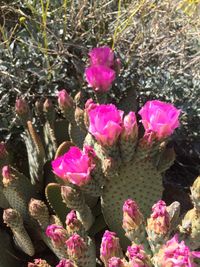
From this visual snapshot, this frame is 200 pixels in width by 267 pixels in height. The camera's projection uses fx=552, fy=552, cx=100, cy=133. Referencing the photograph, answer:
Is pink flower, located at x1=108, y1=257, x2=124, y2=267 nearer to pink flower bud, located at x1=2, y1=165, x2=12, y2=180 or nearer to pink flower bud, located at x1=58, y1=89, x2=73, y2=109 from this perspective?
pink flower bud, located at x1=2, y1=165, x2=12, y2=180

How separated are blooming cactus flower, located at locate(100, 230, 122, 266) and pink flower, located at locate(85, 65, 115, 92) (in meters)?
0.74

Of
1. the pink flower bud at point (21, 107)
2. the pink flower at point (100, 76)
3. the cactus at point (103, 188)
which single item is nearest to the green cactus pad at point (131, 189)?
the cactus at point (103, 188)

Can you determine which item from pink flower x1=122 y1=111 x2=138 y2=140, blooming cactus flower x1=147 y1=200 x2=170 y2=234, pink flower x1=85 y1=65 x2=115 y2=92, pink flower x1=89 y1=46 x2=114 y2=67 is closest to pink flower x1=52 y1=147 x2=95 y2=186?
pink flower x1=122 y1=111 x2=138 y2=140

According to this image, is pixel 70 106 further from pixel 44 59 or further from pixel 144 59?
pixel 144 59

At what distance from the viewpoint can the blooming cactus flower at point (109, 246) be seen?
162cm

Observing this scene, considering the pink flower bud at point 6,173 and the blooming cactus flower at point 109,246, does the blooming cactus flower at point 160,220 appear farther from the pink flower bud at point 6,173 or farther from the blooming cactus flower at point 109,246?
the pink flower bud at point 6,173

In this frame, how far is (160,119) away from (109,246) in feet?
1.65

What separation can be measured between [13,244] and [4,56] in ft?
2.96

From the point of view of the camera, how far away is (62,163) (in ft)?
6.01

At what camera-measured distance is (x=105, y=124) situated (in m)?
1.83

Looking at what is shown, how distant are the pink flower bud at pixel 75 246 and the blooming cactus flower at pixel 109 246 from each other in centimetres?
6

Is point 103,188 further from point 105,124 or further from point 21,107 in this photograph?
point 21,107

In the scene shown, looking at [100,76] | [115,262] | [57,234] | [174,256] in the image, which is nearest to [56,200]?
[57,234]

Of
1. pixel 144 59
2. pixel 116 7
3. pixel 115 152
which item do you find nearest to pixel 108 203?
pixel 115 152
